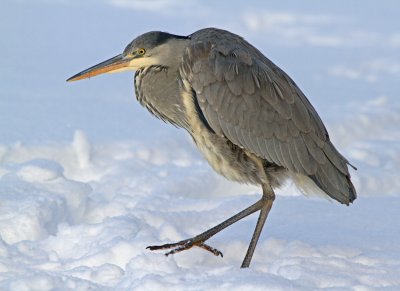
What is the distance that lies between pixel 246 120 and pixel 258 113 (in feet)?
0.26

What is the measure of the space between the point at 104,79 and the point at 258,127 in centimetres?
490

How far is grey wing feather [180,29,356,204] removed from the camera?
496cm

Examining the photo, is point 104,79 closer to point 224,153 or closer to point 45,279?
point 224,153

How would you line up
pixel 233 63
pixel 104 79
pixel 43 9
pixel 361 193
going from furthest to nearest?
pixel 43 9, pixel 104 79, pixel 361 193, pixel 233 63

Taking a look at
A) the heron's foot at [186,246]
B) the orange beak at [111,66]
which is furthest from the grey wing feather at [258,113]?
the heron's foot at [186,246]

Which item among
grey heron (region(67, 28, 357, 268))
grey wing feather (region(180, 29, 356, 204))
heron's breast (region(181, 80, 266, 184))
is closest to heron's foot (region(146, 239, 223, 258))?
grey heron (region(67, 28, 357, 268))

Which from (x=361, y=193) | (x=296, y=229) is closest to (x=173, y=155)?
(x=361, y=193)

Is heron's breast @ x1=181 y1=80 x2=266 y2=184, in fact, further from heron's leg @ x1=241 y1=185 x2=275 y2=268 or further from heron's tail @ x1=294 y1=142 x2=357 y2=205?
heron's tail @ x1=294 y1=142 x2=357 y2=205

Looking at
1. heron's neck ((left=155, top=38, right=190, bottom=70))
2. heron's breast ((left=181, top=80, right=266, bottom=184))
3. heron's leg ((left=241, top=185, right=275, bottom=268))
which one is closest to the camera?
heron's leg ((left=241, top=185, right=275, bottom=268))

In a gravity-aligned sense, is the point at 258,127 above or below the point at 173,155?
below

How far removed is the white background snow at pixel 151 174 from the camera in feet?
15.1

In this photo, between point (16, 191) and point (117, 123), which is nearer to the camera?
point (16, 191)

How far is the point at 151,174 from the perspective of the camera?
675cm

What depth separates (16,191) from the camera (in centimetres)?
573
